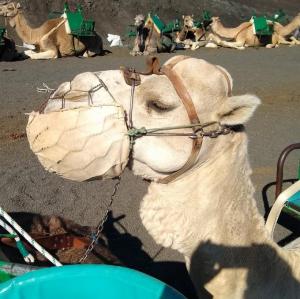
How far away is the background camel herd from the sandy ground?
12.3 feet

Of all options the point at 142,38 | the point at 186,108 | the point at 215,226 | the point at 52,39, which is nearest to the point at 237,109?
the point at 186,108

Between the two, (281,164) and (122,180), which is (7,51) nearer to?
(122,180)

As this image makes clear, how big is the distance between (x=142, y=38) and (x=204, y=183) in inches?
601

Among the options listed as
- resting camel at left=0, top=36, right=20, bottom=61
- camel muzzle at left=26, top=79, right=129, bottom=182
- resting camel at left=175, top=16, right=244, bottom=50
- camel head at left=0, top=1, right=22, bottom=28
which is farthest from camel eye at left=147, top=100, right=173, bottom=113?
resting camel at left=175, top=16, right=244, bottom=50

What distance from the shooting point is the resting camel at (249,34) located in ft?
66.5

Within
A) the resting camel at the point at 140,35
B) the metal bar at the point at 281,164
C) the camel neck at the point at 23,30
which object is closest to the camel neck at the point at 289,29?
the resting camel at the point at 140,35

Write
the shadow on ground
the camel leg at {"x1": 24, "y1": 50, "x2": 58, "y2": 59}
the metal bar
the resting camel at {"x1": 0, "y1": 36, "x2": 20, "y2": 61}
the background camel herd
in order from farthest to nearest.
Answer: the background camel herd, the camel leg at {"x1": 24, "y1": 50, "x2": 58, "y2": 59}, the resting camel at {"x1": 0, "y1": 36, "x2": 20, "y2": 61}, the metal bar, the shadow on ground

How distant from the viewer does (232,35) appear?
2073 centimetres

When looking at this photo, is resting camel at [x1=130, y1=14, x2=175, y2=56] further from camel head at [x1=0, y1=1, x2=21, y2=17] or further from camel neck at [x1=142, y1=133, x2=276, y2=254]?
camel neck at [x1=142, y1=133, x2=276, y2=254]

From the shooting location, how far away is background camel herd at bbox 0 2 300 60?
48.7ft

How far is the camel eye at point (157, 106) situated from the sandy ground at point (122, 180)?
194 centimetres

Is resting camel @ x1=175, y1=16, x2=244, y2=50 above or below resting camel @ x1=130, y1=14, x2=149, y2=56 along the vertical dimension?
below

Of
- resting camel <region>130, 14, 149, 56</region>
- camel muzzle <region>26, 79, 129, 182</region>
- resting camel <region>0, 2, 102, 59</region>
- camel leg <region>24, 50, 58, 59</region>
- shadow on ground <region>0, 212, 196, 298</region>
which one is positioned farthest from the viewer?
resting camel <region>130, 14, 149, 56</region>

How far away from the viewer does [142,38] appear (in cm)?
1667
